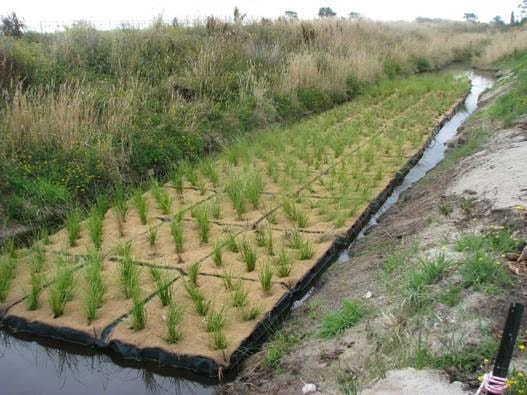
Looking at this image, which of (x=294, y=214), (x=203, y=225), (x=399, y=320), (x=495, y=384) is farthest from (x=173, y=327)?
(x=294, y=214)

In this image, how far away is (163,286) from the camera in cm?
416

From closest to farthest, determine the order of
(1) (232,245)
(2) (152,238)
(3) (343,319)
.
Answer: (3) (343,319)
(1) (232,245)
(2) (152,238)

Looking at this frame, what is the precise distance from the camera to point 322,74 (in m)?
13.6

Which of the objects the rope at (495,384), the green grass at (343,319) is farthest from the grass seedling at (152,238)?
the rope at (495,384)

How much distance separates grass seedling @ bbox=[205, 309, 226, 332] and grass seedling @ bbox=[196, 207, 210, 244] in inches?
56.1

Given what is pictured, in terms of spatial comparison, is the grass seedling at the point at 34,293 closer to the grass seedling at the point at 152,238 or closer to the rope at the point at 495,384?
the grass seedling at the point at 152,238

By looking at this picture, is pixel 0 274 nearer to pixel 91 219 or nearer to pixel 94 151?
pixel 91 219

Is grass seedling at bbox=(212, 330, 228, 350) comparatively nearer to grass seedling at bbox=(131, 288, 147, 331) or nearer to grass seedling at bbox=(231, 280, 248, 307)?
grass seedling at bbox=(231, 280, 248, 307)

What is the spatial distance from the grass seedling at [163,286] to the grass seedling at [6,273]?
1.10 metres

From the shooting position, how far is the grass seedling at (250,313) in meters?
3.92

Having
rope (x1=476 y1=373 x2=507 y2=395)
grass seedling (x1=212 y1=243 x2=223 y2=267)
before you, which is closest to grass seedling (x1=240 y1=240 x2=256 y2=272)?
grass seedling (x1=212 y1=243 x2=223 y2=267)

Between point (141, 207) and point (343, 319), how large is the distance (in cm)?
291

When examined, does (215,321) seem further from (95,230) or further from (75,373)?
(95,230)

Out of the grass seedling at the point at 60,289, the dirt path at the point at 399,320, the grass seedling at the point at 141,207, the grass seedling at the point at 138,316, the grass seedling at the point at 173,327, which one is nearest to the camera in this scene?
the dirt path at the point at 399,320
